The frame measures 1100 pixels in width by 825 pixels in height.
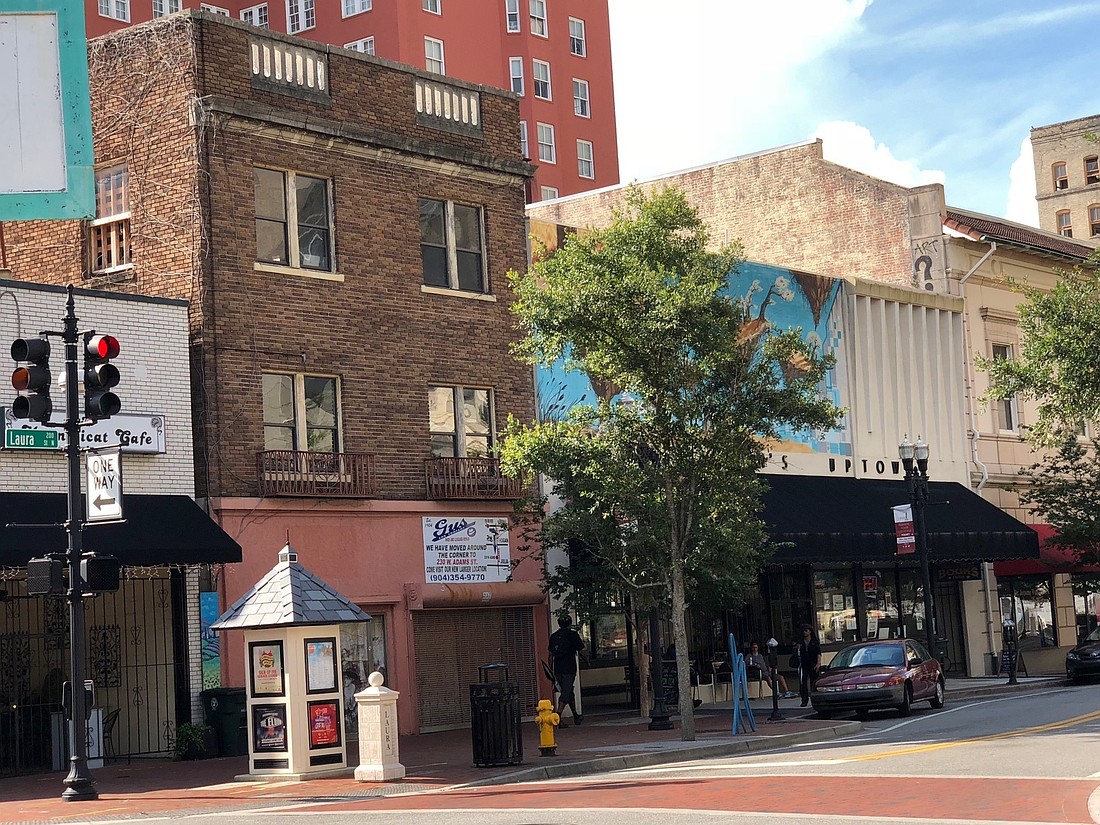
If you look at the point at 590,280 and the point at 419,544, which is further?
the point at 419,544

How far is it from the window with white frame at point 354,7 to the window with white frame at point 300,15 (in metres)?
1.28

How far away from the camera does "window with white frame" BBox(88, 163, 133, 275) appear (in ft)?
89.5

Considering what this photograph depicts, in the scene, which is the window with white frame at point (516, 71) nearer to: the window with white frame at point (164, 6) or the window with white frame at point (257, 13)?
the window with white frame at point (257, 13)

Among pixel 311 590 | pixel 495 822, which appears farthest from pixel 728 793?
pixel 311 590

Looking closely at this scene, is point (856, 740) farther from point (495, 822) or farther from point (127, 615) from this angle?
point (127, 615)

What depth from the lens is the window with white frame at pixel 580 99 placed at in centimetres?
6291

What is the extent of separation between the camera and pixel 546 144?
61406mm

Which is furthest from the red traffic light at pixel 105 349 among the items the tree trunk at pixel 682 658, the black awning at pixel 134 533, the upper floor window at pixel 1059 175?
the upper floor window at pixel 1059 175

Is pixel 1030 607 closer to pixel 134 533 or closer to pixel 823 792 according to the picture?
pixel 134 533

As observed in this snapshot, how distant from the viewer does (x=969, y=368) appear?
143ft

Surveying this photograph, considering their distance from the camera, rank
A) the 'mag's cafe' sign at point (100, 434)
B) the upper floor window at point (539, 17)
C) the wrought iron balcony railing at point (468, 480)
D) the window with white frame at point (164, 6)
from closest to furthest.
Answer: the 'mag's cafe' sign at point (100, 434)
the wrought iron balcony railing at point (468, 480)
the window with white frame at point (164, 6)
the upper floor window at point (539, 17)

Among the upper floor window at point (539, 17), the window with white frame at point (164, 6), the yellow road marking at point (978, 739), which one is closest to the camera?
the yellow road marking at point (978, 739)

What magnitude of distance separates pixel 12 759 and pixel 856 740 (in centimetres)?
1259

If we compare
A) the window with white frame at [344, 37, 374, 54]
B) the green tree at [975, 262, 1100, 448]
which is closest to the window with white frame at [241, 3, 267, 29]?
the window with white frame at [344, 37, 374, 54]
